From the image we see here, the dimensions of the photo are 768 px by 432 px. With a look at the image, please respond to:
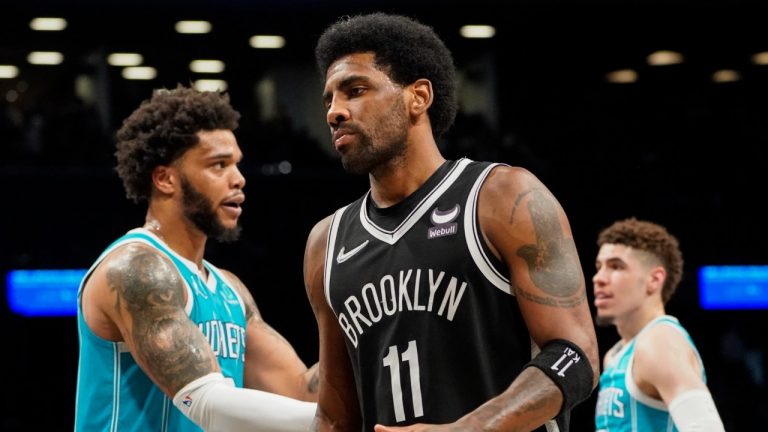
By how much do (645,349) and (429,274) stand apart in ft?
8.69

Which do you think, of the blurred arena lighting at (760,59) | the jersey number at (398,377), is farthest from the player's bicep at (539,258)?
the blurred arena lighting at (760,59)

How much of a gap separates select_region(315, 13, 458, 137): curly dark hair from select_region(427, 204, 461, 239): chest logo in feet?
1.10

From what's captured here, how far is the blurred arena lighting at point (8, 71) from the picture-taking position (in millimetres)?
11234

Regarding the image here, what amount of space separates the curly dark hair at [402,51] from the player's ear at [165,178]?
4.43 feet

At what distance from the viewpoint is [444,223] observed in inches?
93.4

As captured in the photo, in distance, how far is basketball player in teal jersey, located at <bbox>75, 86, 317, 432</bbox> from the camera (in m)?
3.19

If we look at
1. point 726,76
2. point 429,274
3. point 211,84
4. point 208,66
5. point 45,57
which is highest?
point 45,57

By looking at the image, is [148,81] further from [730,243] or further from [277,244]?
[730,243]

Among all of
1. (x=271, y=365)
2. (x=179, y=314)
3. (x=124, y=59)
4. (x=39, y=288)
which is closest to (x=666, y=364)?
(x=271, y=365)

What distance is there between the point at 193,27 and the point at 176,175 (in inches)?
307

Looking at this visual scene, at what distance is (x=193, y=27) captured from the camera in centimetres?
1130

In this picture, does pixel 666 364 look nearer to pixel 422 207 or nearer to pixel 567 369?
pixel 422 207

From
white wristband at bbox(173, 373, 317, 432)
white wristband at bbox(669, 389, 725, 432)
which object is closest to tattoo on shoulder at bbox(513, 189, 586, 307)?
white wristband at bbox(173, 373, 317, 432)

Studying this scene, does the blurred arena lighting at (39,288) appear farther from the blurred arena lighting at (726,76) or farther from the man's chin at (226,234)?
the blurred arena lighting at (726,76)
